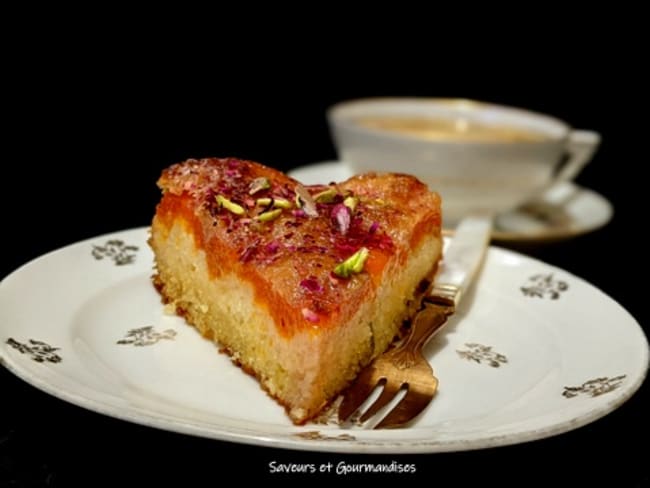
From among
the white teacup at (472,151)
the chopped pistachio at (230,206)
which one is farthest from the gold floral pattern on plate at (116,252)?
the white teacup at (472,151)

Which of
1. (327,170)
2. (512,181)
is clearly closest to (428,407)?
(512,181)

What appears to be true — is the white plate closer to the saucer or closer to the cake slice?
the cake slice

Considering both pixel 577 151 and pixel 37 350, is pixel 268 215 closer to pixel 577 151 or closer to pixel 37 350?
pixel 37 350

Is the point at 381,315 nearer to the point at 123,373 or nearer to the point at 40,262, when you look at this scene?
the point at 123,373

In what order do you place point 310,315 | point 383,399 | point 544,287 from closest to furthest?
point 310,315, point 383,399, point 544,287

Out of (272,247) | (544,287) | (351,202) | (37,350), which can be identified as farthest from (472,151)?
(37,350)

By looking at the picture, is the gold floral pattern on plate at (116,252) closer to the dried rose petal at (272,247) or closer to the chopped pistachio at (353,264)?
the dried rose petal at (272,247)
